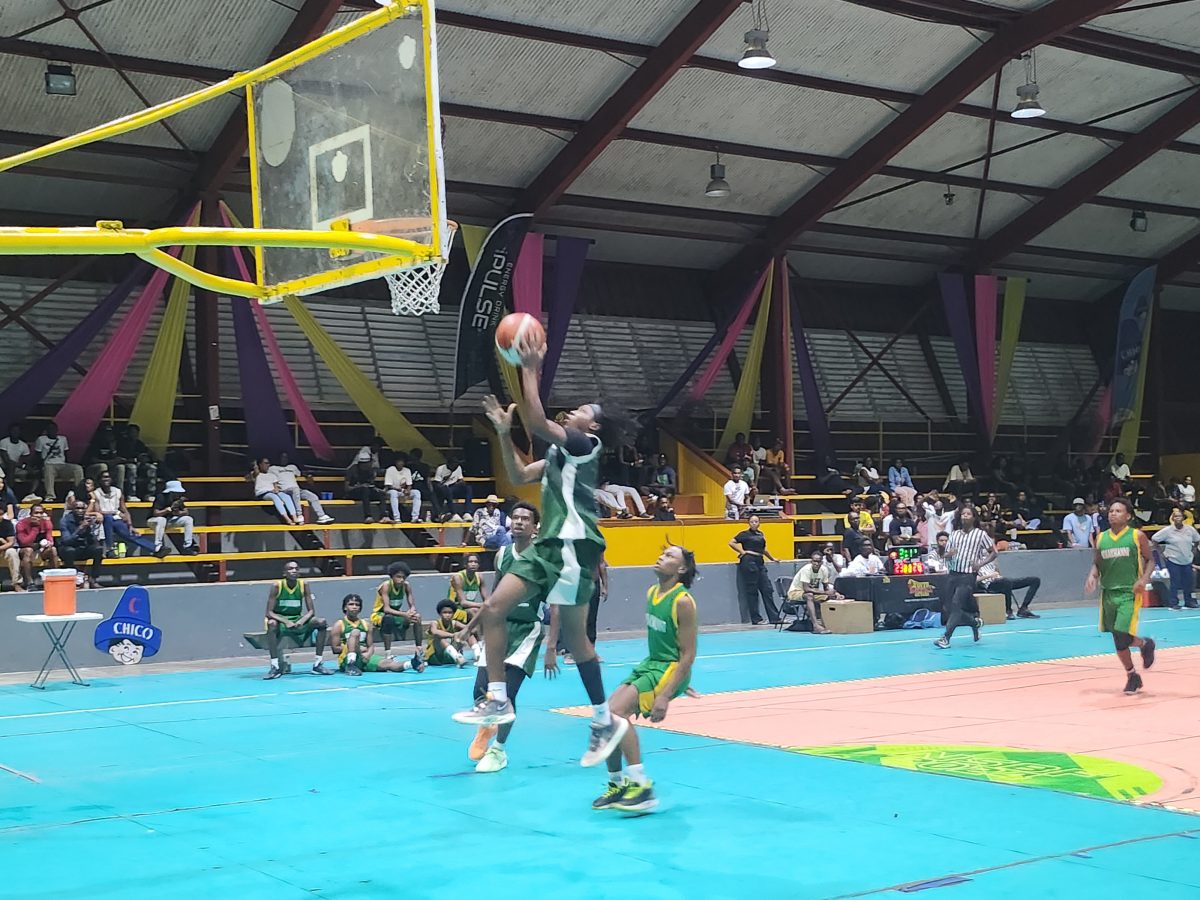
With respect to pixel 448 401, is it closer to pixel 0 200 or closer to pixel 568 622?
pixel 0 200

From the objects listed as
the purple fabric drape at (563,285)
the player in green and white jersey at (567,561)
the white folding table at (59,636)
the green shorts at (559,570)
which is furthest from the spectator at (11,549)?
the green shorts at (559,570)

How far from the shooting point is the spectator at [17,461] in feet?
68.3

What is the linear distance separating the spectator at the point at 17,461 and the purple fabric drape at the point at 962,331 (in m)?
19.2

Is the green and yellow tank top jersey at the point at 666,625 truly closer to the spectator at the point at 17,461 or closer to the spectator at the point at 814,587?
the spectator at the point at 814,587

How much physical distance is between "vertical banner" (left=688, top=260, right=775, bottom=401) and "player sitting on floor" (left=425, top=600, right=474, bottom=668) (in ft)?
38.5

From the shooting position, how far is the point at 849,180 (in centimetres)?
2678

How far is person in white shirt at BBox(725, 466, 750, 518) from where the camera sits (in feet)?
84.4

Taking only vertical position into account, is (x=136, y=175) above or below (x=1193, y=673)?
above

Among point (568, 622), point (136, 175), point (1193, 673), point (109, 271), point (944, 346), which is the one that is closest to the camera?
point (568, 622)

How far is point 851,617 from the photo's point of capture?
21.5 meters

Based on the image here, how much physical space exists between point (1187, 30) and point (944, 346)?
1193cm

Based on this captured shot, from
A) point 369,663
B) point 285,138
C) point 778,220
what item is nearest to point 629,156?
point 778,220

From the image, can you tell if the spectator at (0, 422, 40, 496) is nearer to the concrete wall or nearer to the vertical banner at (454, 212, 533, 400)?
the concrete wall

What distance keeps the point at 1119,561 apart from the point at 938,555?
35.6 feet
